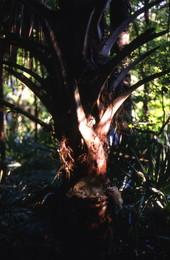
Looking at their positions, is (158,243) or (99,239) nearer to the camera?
(99,239)

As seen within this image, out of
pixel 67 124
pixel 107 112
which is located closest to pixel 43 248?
pixel 67 124

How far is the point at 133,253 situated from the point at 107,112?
162 centimetres

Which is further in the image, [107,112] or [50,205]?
[50,205]

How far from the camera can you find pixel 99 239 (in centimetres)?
229

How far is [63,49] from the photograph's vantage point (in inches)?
93.5

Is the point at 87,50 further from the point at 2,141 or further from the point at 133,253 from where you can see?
the point at 2,141

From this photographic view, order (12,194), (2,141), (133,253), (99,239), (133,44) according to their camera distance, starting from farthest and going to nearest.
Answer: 1. (2,141)
2. (12,194)
3. (133,253)
4. (99,239)
5. (133,44)

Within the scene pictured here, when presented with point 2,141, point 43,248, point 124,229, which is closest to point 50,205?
point 43,248

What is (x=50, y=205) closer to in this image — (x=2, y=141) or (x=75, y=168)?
(x=75, y=168)

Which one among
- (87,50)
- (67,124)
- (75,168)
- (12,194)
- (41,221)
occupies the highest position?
(87,50)

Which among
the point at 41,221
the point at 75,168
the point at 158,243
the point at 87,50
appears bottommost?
the point at 158,243

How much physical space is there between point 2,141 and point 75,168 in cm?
324

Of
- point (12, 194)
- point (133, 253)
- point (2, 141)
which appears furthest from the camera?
point (2, 141)

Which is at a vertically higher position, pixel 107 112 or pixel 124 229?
pixel 107 112
